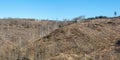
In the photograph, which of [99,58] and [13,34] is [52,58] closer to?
[99,58]

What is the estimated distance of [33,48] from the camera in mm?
28172

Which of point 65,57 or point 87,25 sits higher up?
point 87,25

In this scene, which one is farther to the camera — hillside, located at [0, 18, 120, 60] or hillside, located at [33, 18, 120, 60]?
hillside, located at [0, 18, 120, 60]

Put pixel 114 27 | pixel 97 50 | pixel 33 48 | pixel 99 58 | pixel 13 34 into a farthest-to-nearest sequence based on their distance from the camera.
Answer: pixel 13 34 → pixel 114 27 → pixel 33 48 → pixel 97 50 → pixel 99 58

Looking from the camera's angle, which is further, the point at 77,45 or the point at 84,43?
the point at 84,43

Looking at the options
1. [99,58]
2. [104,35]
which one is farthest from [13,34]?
[99,58]

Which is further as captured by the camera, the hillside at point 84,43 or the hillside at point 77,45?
the hillside at point 77,45

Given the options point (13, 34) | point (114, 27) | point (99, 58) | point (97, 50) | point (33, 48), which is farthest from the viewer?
point (13, 34)

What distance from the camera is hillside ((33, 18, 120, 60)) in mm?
25375

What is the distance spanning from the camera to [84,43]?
28109mm

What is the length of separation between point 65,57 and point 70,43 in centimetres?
315

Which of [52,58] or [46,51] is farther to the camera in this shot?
[46,51]

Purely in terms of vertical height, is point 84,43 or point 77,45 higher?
point 84,43

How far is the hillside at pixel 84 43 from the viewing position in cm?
2538
